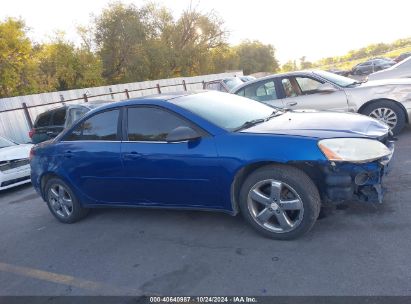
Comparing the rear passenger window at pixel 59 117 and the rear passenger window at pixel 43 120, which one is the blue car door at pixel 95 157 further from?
the rear passenger window at pixel 43 120

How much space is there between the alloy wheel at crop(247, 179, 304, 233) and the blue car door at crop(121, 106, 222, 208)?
40 cm

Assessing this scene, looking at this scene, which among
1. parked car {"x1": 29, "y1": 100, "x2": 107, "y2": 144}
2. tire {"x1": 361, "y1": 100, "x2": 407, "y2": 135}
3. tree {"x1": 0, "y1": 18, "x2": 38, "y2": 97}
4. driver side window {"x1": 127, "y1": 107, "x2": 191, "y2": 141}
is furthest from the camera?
tree {"x1": 0, "y1": 18, "x2": 38, "y2": 97}

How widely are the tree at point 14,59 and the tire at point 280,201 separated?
19335 millimetres

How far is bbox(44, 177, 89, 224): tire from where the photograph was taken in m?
5.02

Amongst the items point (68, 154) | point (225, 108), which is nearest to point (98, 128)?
point (68, 154)

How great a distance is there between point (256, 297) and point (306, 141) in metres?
1.43

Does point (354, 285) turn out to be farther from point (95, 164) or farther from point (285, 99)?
point (285, 99)

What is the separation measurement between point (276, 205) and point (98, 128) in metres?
2.42

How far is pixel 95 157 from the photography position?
4539mm

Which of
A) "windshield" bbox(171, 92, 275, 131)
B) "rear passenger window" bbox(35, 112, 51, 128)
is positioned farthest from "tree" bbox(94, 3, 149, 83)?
"windshield" bbox(171, 92, 275, 131)

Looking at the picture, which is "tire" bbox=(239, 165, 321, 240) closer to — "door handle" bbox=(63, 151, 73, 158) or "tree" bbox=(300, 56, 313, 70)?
"door handle" bbox=(63, 151, 73, 158)

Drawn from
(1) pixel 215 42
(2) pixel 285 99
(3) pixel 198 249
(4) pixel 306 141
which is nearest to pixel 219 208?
(3) pixel 198 249

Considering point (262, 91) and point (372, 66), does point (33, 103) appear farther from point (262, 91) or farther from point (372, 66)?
point (372, 66)

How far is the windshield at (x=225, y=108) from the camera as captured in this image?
4008mm
